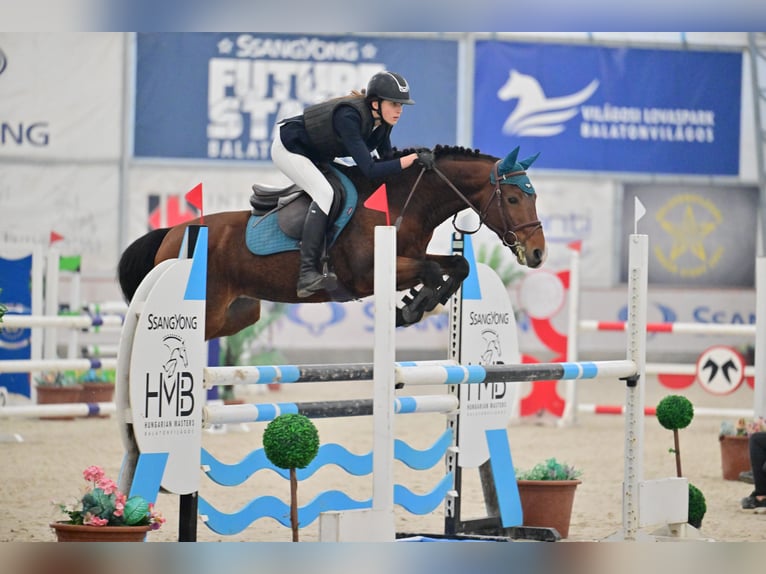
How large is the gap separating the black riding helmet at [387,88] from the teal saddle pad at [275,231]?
1.02 feet

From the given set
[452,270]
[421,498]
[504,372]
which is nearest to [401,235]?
[452,270]

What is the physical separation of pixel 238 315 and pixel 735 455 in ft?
8.83

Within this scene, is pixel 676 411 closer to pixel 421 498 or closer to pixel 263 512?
pixel 421 498

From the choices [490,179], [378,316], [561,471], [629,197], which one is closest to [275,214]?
[490,179]

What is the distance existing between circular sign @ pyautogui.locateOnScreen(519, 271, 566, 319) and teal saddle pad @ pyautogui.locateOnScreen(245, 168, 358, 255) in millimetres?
3619

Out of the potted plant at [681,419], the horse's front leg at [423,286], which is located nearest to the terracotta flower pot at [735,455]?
the potted plant at [681,419]

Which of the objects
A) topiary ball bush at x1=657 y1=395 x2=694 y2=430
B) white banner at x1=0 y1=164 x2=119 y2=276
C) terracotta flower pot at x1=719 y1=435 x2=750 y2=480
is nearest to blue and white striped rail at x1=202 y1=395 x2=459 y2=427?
topiary ball bush at x1=657 y1=395 x2=694 y2=430

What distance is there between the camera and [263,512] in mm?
3432

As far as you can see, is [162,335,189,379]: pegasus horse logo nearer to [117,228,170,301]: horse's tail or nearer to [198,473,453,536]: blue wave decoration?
[198,473,453,536]: blue wave decoration

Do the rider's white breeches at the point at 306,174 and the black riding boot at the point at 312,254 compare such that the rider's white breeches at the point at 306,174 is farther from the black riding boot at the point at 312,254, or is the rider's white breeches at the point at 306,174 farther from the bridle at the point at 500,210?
the bridle at the point at 500,210

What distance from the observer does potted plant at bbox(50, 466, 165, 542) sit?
9.76ft

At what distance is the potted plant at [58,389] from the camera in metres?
7.50

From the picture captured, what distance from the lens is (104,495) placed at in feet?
9.93

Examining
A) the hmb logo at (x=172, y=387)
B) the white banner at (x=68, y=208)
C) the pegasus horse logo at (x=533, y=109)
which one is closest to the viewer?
the hmb logo at (x=172, y=387)
